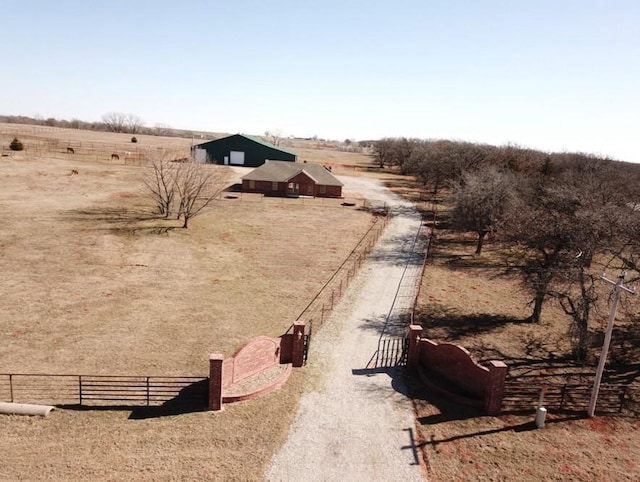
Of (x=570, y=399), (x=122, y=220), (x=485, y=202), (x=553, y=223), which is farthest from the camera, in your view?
(x=122, y=220)

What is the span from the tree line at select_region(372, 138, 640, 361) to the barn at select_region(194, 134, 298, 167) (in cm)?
2593

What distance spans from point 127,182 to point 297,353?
4905cm

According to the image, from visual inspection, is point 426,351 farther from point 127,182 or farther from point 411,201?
point 127,182

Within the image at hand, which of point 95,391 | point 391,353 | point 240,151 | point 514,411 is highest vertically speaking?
point 240,151

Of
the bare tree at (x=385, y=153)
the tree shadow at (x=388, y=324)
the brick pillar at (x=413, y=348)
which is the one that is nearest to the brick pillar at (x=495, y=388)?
the brick pillar at (x=413, y=348)

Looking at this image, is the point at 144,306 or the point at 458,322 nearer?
the point at 144,306

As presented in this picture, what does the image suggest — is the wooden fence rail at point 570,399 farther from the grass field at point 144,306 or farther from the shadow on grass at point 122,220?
the shadow on grass at point 122,220

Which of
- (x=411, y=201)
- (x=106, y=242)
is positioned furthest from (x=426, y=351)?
(x=411, y=201)

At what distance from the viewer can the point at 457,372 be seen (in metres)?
18.5

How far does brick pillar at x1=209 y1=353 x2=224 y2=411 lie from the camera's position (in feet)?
51.8

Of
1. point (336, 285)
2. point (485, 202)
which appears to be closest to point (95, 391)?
point (336, 285)

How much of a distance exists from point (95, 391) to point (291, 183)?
154 ft

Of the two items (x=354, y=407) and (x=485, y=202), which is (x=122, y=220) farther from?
(x=354, y=407)

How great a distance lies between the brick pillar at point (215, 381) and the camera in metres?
15.8
